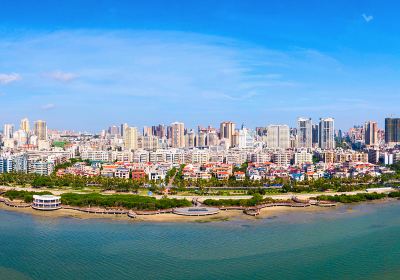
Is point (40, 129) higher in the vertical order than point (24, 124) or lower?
lower

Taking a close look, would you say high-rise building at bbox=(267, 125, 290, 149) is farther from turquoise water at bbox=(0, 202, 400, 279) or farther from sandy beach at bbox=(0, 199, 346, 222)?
turquoise water at bbox=(0, 202, 400, 279)

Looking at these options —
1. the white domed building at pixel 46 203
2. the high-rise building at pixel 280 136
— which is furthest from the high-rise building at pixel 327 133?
the white domed building at pixel 46 203

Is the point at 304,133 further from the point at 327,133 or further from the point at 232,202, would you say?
the point at 232,202

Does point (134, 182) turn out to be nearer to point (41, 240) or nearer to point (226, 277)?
point (41, 240)

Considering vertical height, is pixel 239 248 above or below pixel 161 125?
below

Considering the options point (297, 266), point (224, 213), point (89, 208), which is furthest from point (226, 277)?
point (89, 208)

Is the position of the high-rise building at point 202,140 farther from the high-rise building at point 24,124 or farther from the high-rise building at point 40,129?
the high-rise building at point 24,124

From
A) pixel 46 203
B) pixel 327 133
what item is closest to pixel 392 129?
pixel 327 133
